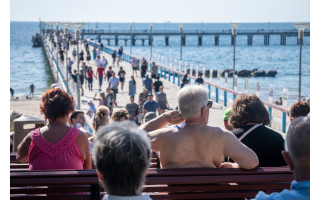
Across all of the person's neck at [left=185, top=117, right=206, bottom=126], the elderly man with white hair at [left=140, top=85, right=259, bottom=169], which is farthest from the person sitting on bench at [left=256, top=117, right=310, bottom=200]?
the person's neck at [left=185, top=117, right=206, bottom=126]

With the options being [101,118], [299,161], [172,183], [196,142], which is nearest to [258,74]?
[101,118]

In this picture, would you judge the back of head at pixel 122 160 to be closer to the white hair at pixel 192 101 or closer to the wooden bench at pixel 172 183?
the wooden bench at pixel 172 183

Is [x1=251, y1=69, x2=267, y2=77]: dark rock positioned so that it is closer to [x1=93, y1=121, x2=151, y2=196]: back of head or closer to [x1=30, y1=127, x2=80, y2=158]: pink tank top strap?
[x1=30, y1=127, x2=80, y2=158]: pink tank top strap

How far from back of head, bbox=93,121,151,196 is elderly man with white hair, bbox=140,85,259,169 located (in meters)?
1.13

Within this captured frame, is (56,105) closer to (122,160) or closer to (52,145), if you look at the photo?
(52,145)

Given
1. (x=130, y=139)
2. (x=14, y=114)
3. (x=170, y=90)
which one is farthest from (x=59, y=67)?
(x=130, y=139)

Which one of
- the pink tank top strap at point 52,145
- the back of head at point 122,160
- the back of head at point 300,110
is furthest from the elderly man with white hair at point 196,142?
the back of head at point 300,110

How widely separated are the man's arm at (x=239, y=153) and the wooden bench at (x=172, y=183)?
1.7 inches

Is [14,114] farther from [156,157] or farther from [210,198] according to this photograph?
[210,198]

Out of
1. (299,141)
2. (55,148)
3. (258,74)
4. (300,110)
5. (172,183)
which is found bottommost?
(258,74)

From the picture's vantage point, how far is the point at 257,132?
376 cm

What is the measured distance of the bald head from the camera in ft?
7.11

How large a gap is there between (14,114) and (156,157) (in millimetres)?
5308

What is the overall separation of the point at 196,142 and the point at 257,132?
0.64 metres
